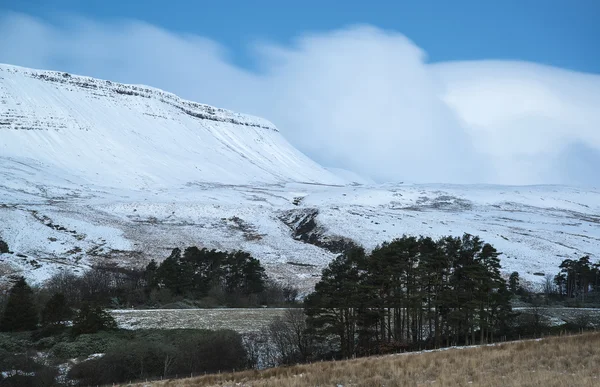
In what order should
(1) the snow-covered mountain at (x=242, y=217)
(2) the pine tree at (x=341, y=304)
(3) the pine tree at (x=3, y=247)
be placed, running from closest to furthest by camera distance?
(2) the pine tree at (x=341, y=304) → (3) the pine tree at (x=3, y=247) → (1) the snow-covered mountain at (x=242, y=217)

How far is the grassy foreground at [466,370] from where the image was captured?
45.7 feet

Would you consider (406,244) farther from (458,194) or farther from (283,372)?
(458,194)

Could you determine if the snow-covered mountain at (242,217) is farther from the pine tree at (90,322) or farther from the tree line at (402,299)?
the tree line at (402,299)

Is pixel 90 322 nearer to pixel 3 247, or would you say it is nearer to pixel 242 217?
pixel 3 247

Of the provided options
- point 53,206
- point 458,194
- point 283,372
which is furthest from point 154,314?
point 458,194

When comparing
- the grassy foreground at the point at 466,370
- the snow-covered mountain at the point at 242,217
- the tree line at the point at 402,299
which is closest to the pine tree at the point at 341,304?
the tree line at the point at 402,299

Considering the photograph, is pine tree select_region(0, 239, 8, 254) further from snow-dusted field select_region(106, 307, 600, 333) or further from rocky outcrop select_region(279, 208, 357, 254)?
rocky outcrop select_region(279, 208, 357, 254)

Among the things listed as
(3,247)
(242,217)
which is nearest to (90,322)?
(3,247)

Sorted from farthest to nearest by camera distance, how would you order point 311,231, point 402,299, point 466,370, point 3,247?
point 311,231, point 3,247, point 402,299, point 466,370

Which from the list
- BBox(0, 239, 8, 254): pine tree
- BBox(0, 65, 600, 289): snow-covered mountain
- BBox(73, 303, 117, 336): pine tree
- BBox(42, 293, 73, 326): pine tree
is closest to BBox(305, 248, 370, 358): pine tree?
BBox(73, 303, 117, 336): pine tree

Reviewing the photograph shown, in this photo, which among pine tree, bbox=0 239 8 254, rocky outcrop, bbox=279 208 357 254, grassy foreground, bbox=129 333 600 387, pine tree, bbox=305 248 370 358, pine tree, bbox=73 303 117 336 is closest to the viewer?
grassy foreground, bbox=129 333 600 387

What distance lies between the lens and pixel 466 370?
15.7m

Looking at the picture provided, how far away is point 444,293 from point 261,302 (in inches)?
1278

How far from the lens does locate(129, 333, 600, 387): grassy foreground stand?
13938mm
